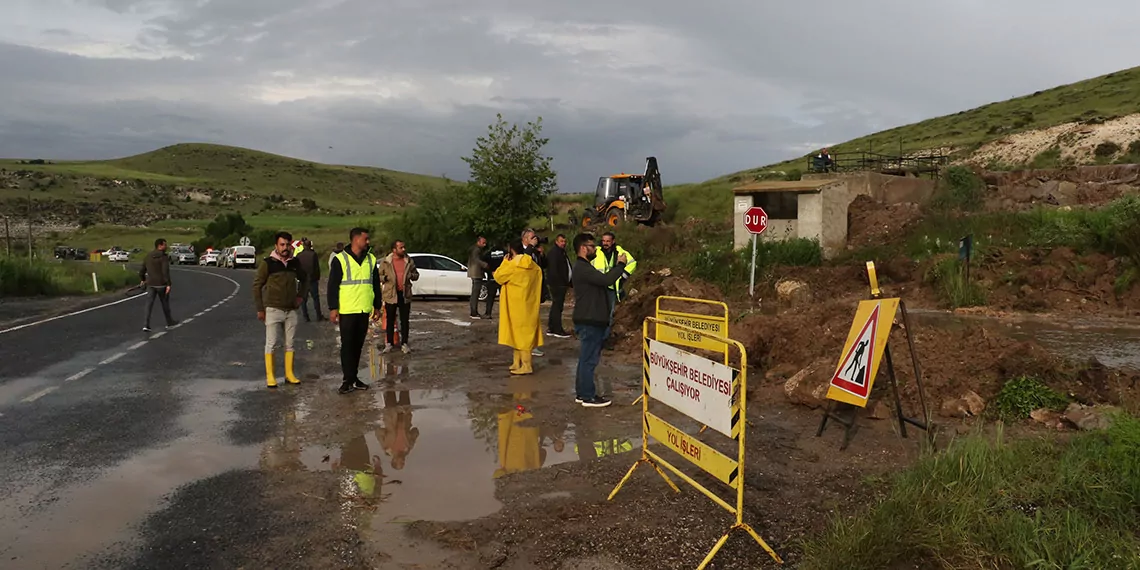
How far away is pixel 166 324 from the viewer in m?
17.3

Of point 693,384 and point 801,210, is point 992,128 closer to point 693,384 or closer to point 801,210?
point 801,210

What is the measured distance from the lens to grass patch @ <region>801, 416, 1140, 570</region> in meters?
4.11

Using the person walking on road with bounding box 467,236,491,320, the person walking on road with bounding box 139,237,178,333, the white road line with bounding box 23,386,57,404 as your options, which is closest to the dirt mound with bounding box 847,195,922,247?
the person walking on road with bounding box 467,236,491,320

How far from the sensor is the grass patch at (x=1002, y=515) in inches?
162

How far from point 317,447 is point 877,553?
4.66 meters

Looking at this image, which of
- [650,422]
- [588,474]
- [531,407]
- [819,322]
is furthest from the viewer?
[819,322]

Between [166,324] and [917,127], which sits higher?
[917,127]

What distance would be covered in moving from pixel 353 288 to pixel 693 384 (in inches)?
213

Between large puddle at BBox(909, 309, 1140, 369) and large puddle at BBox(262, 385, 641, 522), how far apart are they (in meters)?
6.95

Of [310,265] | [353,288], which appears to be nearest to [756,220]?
[310,265]

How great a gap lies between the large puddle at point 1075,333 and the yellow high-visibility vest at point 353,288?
7825 millimetres

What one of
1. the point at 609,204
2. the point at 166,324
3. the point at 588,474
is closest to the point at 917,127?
the point at 609,204

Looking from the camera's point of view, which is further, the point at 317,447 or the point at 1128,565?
the point at 317,447

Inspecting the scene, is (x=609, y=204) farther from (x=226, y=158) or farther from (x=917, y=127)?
(x=226, y=158)
